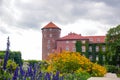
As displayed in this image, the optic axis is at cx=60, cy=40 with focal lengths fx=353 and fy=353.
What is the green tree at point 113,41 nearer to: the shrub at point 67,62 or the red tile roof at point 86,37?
the red tile roof at point 86,37

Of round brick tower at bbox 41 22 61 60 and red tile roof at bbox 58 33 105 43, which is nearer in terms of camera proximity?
red tile roof at bbox 58 33 105 43

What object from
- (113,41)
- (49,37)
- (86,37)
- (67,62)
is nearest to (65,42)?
(86,37)

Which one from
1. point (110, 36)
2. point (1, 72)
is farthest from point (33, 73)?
point (110, 36)

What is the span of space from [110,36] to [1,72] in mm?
59055

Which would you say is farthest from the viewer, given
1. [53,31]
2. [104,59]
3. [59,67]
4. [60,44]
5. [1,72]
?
[53,31]

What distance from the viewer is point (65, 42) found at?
84.4 metres

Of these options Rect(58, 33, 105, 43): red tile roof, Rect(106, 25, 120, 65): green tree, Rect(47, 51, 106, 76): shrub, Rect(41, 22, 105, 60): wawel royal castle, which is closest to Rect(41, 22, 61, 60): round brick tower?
Rect(41, 22, 105, 60): wawel royal castle

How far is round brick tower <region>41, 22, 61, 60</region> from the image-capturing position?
288ft

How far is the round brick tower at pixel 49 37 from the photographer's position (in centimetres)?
8781

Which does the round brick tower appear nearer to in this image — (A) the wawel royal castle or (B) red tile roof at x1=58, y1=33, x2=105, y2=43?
(A) the wawel royal castle

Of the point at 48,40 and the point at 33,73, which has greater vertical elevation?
the point at 48,40

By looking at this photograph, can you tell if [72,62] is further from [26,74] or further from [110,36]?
[110,36]

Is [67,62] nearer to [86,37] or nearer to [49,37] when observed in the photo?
[86,37]

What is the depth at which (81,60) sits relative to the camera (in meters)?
20.6
